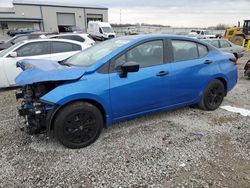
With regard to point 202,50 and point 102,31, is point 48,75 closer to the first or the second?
point 202,50

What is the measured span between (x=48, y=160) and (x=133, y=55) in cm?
200

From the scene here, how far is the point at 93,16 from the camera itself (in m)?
45.6

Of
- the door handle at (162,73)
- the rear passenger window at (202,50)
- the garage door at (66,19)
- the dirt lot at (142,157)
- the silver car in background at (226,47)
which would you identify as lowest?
the dirt lot at (142,157)

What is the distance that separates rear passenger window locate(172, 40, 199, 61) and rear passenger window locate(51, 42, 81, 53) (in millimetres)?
4254

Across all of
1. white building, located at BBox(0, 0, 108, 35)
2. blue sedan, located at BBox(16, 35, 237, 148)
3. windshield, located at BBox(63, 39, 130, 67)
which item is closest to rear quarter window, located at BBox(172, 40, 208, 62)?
blue sedan, located at BBox(16, 35, 237, 148)

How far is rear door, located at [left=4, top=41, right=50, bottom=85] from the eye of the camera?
20.3 ft

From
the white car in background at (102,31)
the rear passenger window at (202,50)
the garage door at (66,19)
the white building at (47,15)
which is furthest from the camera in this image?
the garage door at (66,19)

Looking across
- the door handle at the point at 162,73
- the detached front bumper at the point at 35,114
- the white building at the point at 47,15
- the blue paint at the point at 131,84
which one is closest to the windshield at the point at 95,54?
the blue paint at the point at 131,84

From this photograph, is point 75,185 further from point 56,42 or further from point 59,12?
point 59,12

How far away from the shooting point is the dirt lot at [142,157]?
2.57 metres

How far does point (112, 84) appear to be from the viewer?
10.5ft

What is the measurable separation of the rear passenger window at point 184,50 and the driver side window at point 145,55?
32cm

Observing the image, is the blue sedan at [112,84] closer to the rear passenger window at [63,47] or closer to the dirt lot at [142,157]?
the dirt lot at [142,157]

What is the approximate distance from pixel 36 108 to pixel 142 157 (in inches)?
62.6
